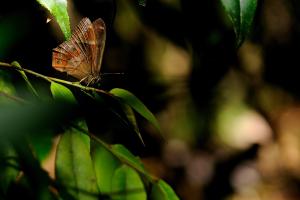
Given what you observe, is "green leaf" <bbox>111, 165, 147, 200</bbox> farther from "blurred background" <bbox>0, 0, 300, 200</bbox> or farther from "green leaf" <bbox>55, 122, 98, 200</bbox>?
"blurred background" <bbox>0, 0, 300, 200</bbox>

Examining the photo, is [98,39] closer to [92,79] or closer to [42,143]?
[92,79]

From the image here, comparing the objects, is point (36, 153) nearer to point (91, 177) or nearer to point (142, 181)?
point (91, 177)

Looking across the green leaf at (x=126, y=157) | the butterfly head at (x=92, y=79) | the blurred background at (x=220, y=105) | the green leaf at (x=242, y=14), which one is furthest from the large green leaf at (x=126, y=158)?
the blurred background at (x=220, y=105)

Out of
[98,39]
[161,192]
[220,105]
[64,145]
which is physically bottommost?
[220,105]

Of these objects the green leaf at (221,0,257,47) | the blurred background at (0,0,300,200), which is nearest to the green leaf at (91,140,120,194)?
the green leaf at (221,0,257,47)

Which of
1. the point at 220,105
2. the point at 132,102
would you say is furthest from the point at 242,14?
the point at 220,105

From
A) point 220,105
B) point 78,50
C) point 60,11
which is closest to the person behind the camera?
point 60,11

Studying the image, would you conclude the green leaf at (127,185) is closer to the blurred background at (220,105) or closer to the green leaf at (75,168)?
the green leaf at (75,168)

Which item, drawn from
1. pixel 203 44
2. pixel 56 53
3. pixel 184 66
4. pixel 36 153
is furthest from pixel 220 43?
pixel 36 153
